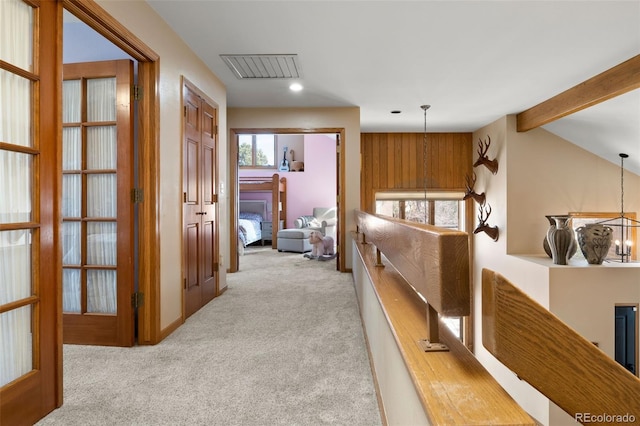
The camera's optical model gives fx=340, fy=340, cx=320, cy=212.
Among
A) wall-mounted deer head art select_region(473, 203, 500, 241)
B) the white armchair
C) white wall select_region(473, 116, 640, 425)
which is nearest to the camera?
white wall select_region(473, 116, 640, 425)

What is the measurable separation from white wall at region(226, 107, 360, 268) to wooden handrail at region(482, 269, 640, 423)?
A: 149 inches

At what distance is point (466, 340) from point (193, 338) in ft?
17.9

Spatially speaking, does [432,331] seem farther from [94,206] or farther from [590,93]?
[590,93]

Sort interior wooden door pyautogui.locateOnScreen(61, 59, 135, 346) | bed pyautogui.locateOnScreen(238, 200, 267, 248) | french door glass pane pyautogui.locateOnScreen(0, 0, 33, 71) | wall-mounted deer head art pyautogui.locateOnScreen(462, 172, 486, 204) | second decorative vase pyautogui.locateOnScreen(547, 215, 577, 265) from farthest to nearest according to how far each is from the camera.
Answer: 1. bed pyautogui.locateOnScreen(238, 200, 267, 248)
2. wall-mounted deer head art pyautogui.locateOnScreen(462, 172, 486, 204)
3. second decorative vase pyautogui.locateOnScreen(547, 215, 577, 265)
4. interior wooden door pyautogui.locateOnScreen(61, 59, 135, 346)
5. french door glass pane pyautogui.locateOnScreen(0, 0, 33, 71)

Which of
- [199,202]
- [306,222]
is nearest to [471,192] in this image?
[306,222]

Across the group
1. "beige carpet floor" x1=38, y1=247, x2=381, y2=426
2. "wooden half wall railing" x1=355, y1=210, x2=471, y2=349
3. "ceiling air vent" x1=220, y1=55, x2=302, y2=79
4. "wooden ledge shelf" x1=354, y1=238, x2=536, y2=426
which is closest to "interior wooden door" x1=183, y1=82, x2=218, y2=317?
"beige carpet floor" x1=38, y1=247, x2=381, y2=426

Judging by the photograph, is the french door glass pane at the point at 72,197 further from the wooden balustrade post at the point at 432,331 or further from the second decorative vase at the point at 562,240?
the second decorative vase at the point at 562,240

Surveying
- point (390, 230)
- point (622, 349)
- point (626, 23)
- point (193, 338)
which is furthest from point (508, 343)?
point (622, 349)

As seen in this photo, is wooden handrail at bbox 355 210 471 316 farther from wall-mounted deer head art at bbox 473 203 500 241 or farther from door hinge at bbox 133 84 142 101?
wall-mounted deer head art at bbox 473 203 500 241

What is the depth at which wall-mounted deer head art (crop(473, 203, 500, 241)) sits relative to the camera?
17.6ft

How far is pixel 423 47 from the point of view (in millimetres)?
2803

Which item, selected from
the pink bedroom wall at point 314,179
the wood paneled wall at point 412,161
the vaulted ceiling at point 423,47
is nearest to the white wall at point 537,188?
the vaulted ceiling at point 423,47

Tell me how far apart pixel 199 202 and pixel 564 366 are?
9.34ft

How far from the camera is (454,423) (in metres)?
0.62
